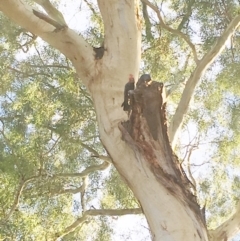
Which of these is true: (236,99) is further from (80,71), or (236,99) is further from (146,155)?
(146,155)

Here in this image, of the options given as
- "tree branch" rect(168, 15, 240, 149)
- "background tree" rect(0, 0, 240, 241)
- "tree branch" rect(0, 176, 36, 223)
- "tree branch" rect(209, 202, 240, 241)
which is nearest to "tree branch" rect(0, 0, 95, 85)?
"background tree" rect(0, 0, 240, 241)

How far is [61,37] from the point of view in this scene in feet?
11.6

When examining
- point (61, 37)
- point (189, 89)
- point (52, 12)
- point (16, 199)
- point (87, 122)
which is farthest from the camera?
point (87, 122)

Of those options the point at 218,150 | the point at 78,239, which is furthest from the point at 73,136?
the point at 218,150

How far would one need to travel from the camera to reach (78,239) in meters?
6.75

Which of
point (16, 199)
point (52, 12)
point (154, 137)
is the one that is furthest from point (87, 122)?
point (154, 137)

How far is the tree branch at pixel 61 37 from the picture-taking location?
3449mm

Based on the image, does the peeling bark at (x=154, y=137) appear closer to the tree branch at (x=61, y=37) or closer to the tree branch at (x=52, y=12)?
the tree branch at (x=61, y=37)

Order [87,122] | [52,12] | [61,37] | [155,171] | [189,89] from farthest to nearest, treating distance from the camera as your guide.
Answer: [87,122], [189,89], [52,12], [61,37], [155,171]

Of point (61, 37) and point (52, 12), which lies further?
point (52, 12)

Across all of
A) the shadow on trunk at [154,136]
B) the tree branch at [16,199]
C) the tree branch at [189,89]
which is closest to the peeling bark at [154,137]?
the shadow on trunk at [154,136]

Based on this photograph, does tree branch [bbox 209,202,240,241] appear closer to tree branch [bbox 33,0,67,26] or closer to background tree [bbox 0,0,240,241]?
background tree [bbox 0,0,240,241]

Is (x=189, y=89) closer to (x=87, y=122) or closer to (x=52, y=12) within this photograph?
(x=52, y=12)

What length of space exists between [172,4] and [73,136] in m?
2.19
